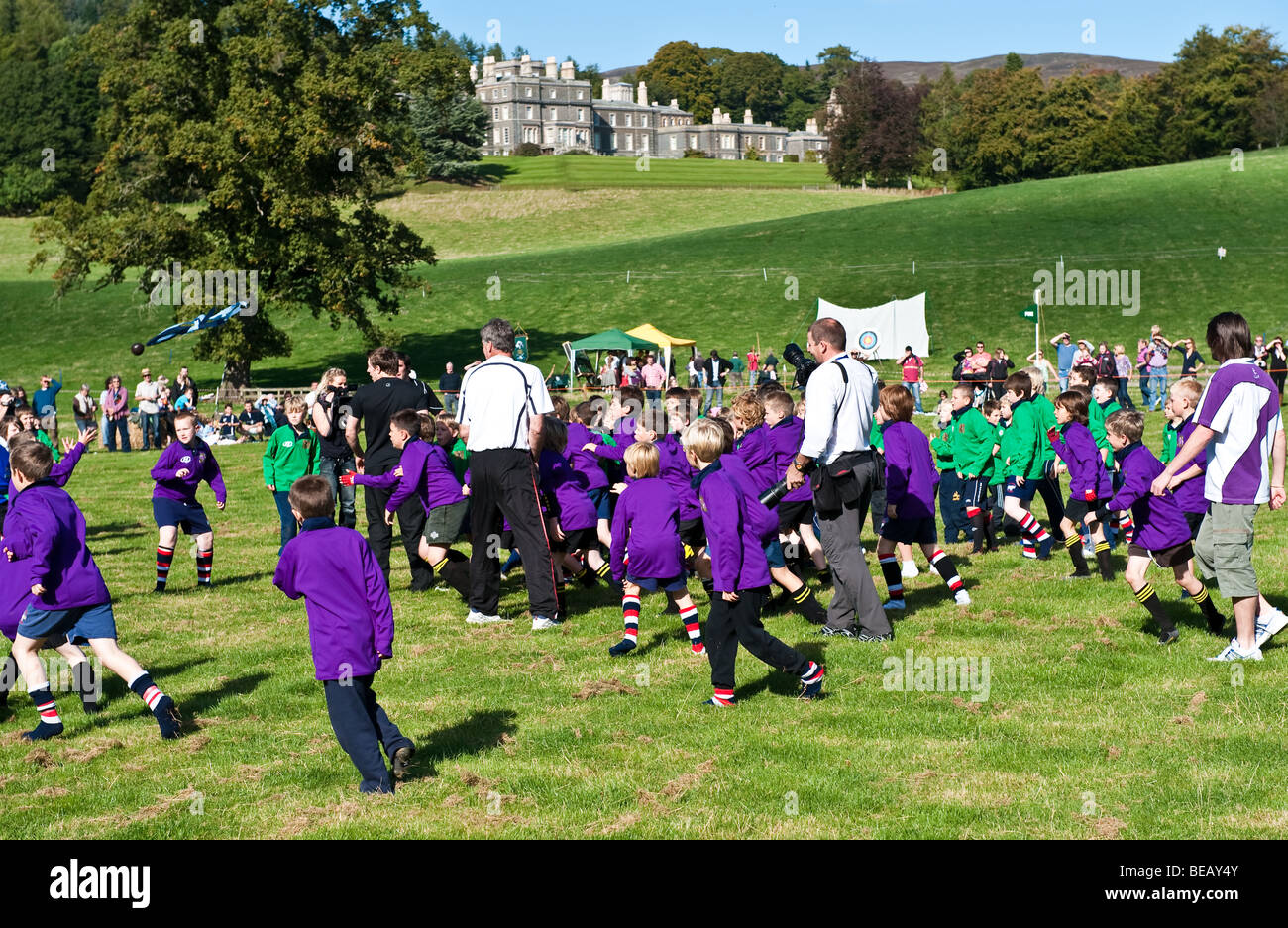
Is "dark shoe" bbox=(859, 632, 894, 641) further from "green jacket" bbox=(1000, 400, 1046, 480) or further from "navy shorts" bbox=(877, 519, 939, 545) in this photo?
"green jacket" bbox=(1000, 400, 1046, 480)

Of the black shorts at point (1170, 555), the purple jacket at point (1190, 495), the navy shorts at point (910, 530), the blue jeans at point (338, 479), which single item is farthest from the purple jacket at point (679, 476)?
the purple jacket at point (1190, 495)

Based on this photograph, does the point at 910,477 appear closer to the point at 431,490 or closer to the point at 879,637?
the point at 879,637

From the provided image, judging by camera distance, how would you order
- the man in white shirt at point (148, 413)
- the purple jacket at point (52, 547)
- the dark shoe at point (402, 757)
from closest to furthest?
the dark shoe at point (402, 757) < the purple jacket at point (52, 547) < the man in white shirt at point (148, 413)

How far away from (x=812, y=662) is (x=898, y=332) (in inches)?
1420

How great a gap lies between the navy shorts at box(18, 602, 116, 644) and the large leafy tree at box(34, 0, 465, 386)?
32.1 m

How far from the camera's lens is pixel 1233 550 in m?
7.95

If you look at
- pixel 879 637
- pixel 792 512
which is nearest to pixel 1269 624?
pixel 879 637

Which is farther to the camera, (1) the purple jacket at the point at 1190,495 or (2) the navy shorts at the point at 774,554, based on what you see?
(2) the navy shorts at the point at 774,554

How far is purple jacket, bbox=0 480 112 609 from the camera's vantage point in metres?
7.27

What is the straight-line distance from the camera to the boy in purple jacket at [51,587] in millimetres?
7285

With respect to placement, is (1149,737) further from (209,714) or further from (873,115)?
(873,115)

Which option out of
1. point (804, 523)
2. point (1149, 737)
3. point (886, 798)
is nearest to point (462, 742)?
point (886, 798)

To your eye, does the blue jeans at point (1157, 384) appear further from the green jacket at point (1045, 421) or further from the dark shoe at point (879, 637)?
the dark shoe at point (879, 637)

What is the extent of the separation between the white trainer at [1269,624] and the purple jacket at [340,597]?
20.0 ft
